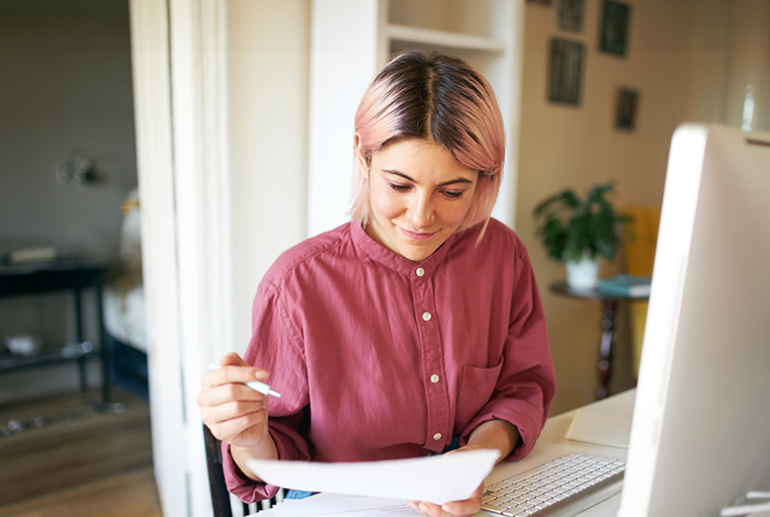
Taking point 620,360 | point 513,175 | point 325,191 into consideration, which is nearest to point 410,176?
point 325,191

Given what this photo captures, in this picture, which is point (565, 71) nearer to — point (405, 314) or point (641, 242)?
point (641, 242)

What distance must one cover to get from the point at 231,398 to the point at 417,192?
14.7 inches

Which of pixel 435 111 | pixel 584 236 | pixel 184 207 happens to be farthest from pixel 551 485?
pixel 584 236

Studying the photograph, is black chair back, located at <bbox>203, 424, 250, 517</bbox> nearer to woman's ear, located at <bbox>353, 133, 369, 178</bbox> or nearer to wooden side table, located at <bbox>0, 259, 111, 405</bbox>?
woman's ear, located at <bbox>353, 133, 369, 178</bbox>

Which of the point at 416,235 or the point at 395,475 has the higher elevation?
the point at 416,235

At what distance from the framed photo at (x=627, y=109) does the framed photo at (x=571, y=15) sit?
1.58 ft

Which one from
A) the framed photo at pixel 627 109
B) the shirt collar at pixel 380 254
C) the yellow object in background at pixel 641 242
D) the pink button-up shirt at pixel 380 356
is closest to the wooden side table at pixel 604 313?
the yellow object in background at pixel 641 242

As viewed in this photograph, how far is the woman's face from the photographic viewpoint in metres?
0.84

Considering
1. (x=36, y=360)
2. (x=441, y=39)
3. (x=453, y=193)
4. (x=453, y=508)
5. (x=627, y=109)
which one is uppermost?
(x=441, y=39)

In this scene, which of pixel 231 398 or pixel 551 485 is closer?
pixel 231 398

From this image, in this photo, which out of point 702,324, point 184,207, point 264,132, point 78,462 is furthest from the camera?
point 78,462

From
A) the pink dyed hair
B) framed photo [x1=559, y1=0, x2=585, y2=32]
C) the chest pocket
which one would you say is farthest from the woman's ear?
framed photo [x1=559, y1=0, x2=585, y2=32]

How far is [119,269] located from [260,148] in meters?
1.29

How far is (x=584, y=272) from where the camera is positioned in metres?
2.62
